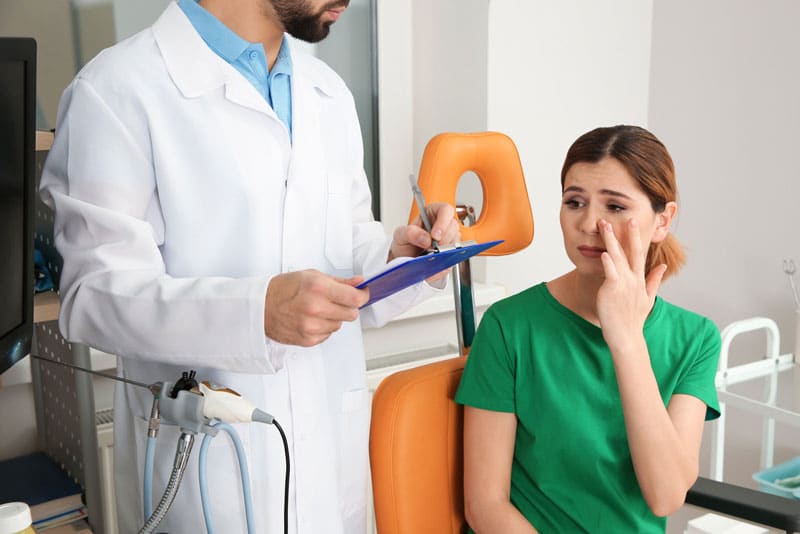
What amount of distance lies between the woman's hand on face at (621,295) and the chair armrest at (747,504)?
0.95 feet

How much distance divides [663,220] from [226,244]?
2.14ft

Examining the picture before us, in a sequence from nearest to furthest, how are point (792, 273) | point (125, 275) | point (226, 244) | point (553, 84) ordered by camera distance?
point (125, 275)
point (226, 244)
point (792, 273)
point (553, 84)

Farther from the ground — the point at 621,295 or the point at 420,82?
the point at 420,82

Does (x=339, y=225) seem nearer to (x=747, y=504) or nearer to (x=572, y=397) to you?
(x=572, y=397)

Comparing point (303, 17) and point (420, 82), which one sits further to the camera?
point (420, 82)

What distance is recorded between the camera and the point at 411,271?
0.86 m

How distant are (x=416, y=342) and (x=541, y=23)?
0.92m

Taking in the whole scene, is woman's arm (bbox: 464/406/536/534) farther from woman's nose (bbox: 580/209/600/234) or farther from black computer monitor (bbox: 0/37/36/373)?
black computer monitor (bbox: 0/37/36/373)

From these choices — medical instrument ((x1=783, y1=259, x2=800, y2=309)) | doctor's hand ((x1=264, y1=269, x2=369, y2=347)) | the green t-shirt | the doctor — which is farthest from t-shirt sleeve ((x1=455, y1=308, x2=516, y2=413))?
medical instrument ((x1=783, y1=259, x2=800, y2=309))

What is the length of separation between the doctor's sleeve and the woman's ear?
0.63m

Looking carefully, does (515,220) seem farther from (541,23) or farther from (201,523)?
(541,23)

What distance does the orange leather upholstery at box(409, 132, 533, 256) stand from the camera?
4.28ft

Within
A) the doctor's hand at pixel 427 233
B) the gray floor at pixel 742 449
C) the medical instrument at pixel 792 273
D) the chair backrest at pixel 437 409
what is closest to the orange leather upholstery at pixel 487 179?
the chair backrest at pixel 437 409

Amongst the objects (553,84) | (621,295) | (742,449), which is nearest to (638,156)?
(621,295)
